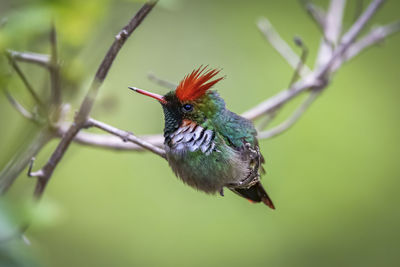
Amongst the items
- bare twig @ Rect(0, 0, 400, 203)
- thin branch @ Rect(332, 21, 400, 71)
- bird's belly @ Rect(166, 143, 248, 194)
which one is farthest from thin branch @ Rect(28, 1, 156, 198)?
thin branch @ Rect(332, 21, 400, 71)

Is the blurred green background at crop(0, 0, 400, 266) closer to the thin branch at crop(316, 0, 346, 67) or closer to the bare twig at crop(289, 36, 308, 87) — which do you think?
the thin branch at crop(316, 0, 346, 67)

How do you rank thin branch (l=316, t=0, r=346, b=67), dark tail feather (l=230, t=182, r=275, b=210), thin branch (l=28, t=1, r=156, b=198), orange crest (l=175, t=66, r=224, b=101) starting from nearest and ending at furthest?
thin branch (l=28, t=1, r=156, b=198)
orange crest (l=175, t=66, r=224, b=101)
dark tail feather (l=230, t=182, r=275, b=210)
thin branch (l=316, t=0, r=346, b=67)

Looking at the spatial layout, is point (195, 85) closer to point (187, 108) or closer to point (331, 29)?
point (187, 108)

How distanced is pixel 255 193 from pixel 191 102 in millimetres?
616

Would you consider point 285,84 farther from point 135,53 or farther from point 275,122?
point 135,53

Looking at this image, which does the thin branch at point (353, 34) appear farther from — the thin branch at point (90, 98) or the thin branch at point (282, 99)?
the thin branch at point (90, 98)

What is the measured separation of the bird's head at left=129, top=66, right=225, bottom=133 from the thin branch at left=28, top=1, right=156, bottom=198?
34 cm

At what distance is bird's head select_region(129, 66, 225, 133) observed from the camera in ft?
6.34

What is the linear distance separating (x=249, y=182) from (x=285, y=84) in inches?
122

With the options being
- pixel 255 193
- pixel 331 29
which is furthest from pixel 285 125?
pixel 331 29

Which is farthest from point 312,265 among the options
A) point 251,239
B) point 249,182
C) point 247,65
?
point 249,182

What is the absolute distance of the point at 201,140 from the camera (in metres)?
1.99

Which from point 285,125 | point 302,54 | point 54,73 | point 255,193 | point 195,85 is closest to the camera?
point 54,73

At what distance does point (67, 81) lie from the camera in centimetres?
187
